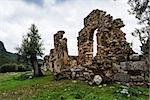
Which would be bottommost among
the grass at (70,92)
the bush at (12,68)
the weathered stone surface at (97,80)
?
the grass at (70,92)

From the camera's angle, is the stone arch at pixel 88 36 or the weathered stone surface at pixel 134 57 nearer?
the weathered stone surface at pixel 134 57

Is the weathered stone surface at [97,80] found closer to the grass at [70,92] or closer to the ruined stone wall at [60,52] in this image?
the grass at [70,92]

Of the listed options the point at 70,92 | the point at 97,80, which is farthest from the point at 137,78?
the point at 70,92

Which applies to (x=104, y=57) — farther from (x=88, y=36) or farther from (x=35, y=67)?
(x=35, y=67)

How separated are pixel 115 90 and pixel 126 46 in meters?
5.62

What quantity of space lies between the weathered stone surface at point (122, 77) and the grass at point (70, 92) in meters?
1.22

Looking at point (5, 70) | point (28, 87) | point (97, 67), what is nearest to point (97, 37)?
point (97, 67)

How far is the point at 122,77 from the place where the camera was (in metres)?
27.6

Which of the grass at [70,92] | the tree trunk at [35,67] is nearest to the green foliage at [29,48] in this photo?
the tree trunk at [35,67]

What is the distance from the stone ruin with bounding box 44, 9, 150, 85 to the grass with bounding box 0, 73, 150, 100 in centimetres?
111

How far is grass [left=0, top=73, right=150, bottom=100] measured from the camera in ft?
76.3

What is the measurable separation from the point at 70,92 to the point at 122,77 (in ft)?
15.5

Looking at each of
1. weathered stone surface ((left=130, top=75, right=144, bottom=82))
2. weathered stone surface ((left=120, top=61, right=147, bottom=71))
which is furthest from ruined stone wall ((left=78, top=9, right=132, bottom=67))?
weathered stone surface ((left=130, top=75, right=144, bottom=82))

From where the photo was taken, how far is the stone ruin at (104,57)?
27.4 m
